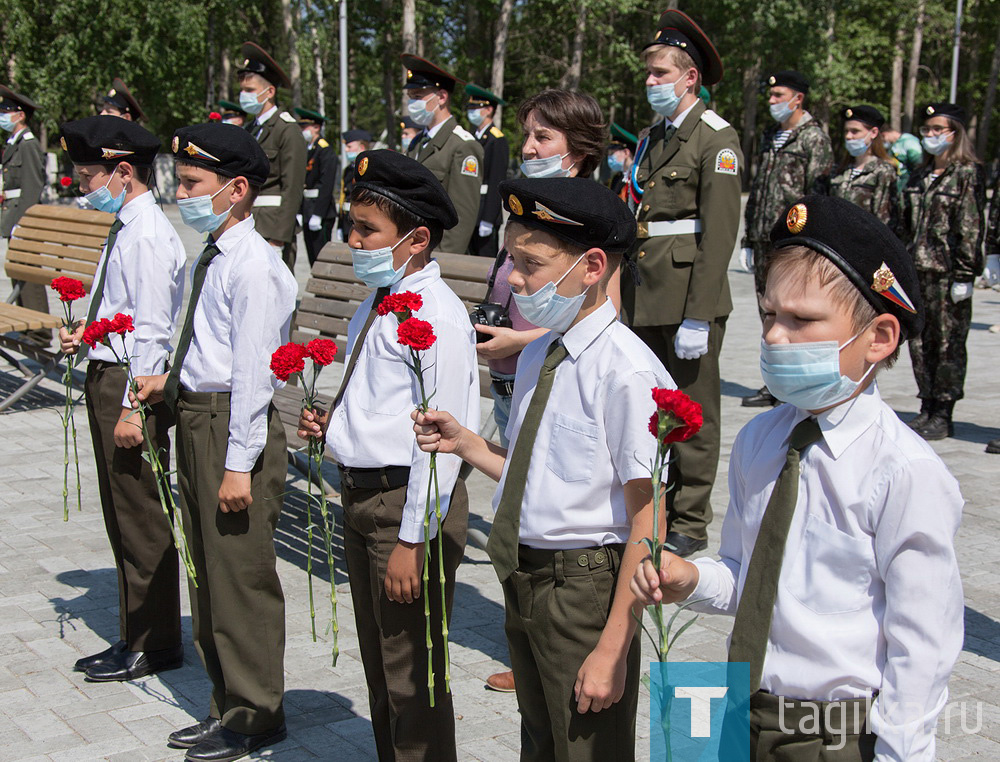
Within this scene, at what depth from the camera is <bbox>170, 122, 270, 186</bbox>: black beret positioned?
398 centimetres

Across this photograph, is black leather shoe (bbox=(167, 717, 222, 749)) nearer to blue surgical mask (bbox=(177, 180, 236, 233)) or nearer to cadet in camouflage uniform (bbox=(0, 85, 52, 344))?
blue surgical mask (bbox=(177, 180, 236, 233))

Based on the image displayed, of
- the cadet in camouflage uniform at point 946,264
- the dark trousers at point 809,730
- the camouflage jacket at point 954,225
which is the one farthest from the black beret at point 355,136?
the dark trousers at point 809,730

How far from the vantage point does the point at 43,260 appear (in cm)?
952

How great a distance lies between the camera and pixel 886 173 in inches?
363

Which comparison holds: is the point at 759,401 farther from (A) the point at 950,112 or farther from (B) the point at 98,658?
(B) the point at 98,658

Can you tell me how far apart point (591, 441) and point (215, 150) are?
2.01 meters

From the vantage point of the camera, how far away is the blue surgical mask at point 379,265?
3400mm

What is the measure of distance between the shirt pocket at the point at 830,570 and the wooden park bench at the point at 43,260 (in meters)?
7.31

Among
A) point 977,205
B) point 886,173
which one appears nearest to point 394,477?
point 977,205

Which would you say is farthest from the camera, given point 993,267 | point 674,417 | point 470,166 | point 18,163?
point 18,163

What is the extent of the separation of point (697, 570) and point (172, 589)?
117 inches

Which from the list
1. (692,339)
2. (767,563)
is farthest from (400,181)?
(692,339)

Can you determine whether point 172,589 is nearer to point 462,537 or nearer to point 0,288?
point 462,537

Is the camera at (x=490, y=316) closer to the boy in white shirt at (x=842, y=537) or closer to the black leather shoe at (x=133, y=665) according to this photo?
the black leather shoe at (x=133, y=665)
